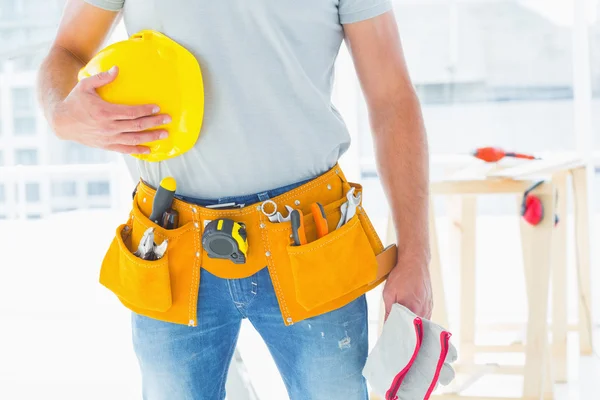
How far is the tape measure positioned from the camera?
0.95 m

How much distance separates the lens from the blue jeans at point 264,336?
101 centimetres

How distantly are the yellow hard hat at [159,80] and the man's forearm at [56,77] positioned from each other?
90mm

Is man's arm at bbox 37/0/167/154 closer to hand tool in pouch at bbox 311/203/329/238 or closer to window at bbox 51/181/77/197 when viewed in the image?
hand tool in pouch at bbox 311/203/329/238

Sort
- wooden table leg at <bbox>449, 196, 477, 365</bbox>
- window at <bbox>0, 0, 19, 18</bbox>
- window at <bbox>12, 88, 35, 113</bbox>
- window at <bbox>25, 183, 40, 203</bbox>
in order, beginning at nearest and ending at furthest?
1. wooden table leg at <bbox>449, 196, 477, 365</bbox>
2. window at <bbox>0, 0, 19, 18</bbox>
3. window at <bbox>12, 88, 35, 113</bbox>
4. window at <bbox>25, 183, 40, 203</bbox>

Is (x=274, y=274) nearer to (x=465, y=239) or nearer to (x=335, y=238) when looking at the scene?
(x=335, y=238)

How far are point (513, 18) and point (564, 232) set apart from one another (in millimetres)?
1287

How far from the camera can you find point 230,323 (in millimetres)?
1053

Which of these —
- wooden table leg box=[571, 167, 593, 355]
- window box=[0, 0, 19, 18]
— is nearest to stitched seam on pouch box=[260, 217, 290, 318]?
wooden table leg box=[571, 167, 593, 355]

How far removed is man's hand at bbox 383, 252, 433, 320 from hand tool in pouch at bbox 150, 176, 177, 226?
36cm

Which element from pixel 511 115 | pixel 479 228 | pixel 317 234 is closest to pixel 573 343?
pixel 511 115

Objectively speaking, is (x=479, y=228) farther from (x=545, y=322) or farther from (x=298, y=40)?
(x=298, y=40)

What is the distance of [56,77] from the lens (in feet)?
3.46

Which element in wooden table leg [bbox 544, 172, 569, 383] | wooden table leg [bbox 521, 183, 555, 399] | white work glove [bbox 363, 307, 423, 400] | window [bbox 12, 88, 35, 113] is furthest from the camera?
window [bbox 12, 88, 35, 113]

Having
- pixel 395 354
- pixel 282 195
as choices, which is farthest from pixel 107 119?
pixel 395 354
